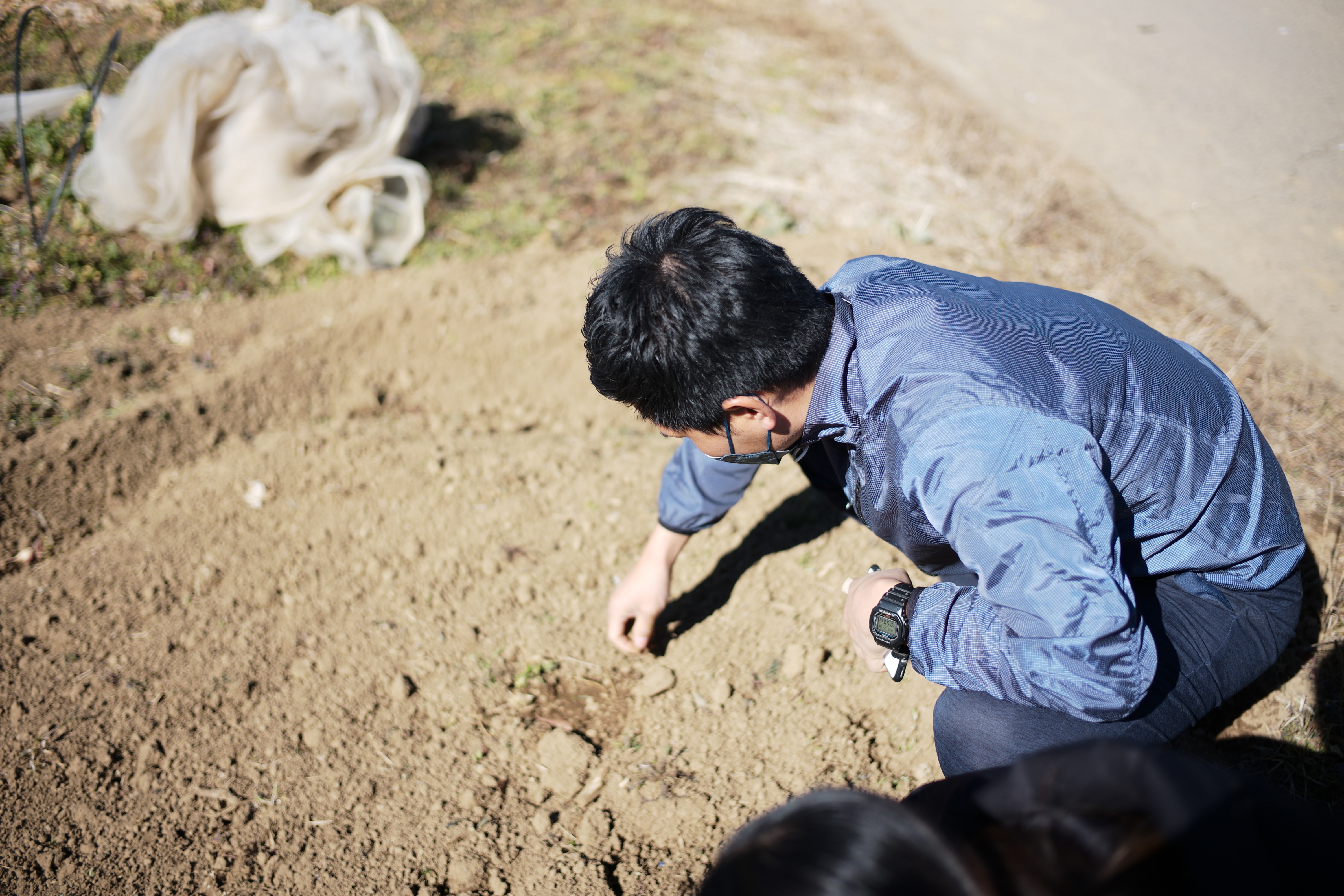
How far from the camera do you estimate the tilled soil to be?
176 cm

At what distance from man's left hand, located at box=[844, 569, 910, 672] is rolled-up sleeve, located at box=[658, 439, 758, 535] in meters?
0.36

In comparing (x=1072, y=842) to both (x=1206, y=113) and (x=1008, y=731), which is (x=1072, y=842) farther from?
(x=1206, y=113)

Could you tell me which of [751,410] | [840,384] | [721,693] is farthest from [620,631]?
[840,384]

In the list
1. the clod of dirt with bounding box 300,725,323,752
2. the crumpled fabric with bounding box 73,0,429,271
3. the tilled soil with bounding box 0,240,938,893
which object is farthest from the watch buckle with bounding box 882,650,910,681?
the crumpled fabric with bounding box 73,0,429,271

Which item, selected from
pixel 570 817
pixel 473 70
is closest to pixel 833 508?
pixel 570 817

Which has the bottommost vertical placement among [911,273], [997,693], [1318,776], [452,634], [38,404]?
[38,404]

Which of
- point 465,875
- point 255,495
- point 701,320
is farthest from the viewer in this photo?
point 255,495

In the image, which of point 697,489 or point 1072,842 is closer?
point 1072,842

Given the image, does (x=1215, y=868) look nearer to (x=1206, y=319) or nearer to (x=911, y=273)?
(x=911, y=273)

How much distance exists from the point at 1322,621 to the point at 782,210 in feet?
8.39

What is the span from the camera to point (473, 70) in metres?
4.80

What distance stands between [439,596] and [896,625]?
1413 mm

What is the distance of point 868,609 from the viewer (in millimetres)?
1580

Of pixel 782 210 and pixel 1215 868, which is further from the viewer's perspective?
pixel 782 210
